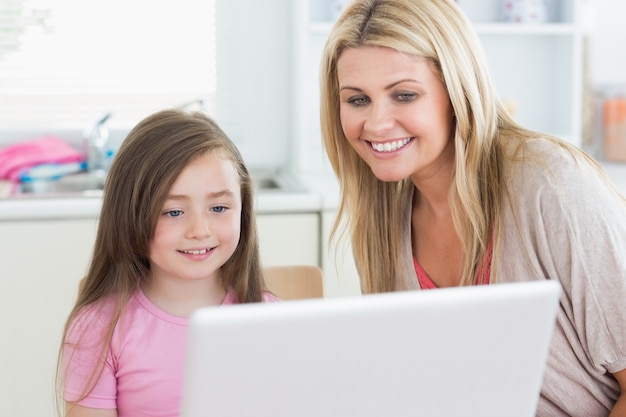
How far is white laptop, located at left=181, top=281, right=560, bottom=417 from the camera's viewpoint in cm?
77

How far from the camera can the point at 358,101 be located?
151 cm

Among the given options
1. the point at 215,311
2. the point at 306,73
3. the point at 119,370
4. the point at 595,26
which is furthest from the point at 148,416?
the point at 595,26

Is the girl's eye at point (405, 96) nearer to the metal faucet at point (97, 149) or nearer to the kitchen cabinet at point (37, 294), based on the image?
the kitchen cabinet at point (37, 294)

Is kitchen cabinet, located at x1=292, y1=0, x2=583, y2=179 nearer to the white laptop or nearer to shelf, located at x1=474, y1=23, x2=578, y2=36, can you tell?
shelf, located at x1=474, y1=23, x2=578, y2=36

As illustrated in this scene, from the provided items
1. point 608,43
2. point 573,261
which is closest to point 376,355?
point 573,261

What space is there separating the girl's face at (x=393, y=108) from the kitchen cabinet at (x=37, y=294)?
A: 95 centimetres

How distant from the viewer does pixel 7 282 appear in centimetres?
233

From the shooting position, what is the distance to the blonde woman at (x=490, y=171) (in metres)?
1.39

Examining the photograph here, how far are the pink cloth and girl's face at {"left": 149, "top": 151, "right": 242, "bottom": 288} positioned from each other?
136 centimetres

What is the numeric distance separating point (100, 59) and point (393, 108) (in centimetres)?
160

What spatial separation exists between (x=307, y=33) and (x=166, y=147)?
1.37 m

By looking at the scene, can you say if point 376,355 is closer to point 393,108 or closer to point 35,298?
point 393,108

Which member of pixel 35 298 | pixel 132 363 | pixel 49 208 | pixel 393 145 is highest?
pixel 393 145

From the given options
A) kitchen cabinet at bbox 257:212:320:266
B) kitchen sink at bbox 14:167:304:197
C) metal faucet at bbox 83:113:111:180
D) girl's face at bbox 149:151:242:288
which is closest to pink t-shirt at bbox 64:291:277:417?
girl's face at bbox 149:151:242:288
